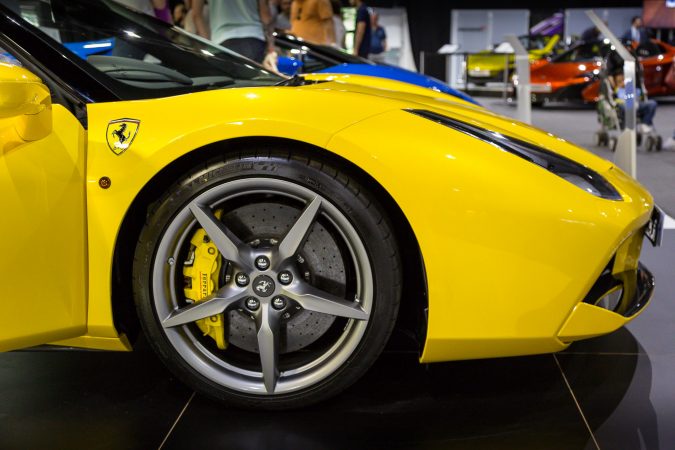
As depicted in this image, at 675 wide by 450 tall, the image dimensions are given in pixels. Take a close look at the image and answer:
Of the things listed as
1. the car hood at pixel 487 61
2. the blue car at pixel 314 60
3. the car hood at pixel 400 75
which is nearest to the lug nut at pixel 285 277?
the car hood at pixel 400 75

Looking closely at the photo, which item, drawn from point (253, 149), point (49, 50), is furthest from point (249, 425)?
point (49, 50)

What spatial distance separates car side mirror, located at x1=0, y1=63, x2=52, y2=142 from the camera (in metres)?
1.70

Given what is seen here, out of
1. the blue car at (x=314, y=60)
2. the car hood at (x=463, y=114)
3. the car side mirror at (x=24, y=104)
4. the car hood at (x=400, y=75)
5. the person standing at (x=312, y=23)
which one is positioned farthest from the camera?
the person standing at (x=312, y=23)

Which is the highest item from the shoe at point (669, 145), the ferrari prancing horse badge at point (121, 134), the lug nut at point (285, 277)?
the ferrari prancing horse badge at point (121, 134)

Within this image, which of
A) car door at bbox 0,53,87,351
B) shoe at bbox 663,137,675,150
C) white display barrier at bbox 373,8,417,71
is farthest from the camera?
white display barrier at bbox 373,8,417,71

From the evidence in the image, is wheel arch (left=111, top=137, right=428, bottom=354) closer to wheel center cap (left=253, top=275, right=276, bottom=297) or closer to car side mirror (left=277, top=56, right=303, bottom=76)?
wheel center cap (left=253, top=275, right=276, bottom=297)

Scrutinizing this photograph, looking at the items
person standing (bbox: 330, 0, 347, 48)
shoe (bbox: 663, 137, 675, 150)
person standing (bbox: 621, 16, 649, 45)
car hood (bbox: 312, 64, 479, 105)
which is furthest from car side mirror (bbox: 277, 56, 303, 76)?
person standing (bbox: 621, 16, 649, 45)

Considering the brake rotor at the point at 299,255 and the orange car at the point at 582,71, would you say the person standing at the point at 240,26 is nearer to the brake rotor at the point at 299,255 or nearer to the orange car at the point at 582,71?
the brake rotor at the point at 299,255

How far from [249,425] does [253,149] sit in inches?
29.4

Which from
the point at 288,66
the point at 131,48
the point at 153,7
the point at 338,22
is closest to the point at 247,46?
the point at 153,7

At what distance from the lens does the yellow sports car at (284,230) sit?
6.04ft

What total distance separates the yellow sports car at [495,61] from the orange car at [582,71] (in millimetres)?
2643

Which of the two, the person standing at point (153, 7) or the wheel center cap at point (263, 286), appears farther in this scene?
the person standing at point (153, 7)

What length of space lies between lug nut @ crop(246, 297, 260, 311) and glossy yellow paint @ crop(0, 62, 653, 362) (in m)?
0.37
